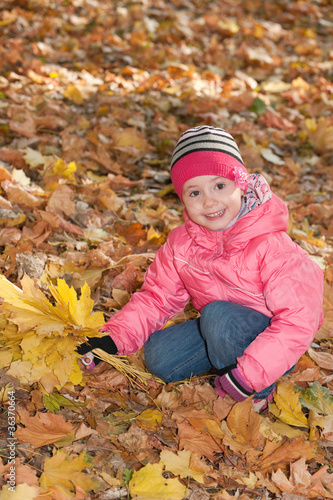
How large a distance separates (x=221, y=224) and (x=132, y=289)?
0.67 metres

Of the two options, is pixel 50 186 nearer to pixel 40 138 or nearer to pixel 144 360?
pixel 40 138

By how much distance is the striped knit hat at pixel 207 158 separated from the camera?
1.96 meters

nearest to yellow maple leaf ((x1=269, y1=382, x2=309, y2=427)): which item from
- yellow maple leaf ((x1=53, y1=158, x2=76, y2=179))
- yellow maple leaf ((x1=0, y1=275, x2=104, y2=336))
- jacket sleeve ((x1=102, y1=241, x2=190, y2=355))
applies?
jacket sleeve ((x1=102, y1=241, x2=190, y2=355))

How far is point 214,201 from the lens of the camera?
198 cm

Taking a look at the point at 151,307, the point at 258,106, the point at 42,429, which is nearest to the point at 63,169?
the point at 151,307

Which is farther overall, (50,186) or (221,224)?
(50,186)

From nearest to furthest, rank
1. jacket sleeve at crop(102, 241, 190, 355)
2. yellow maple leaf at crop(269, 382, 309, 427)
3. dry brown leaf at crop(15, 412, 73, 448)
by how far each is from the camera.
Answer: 1. dry brown leaf at crop(15, 412, 73, 448)
2. yellow maple leaf at crop(269, 382, 309, 427)
3. jacket sleeve at crop(102, 241, 190, 355)

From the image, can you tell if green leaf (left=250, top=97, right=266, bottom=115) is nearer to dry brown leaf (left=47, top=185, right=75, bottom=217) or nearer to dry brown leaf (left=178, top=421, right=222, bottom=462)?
dry brown leaf (left=47, top=185, right=75, bottom=217)

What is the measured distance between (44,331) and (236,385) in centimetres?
72

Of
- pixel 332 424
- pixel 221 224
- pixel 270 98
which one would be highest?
pixel 221 224

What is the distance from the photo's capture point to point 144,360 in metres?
2.22

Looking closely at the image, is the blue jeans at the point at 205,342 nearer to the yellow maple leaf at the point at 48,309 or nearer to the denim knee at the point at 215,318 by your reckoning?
the denim knee at the point at 215,318

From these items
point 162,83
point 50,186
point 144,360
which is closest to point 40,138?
point 50,186

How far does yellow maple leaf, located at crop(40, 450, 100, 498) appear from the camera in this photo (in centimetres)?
154
